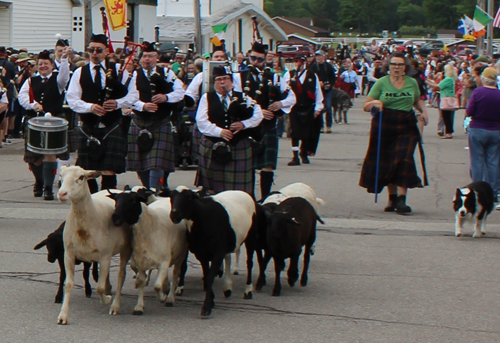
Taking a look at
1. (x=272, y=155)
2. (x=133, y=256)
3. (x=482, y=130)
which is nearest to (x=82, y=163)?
(x=272, y=155)

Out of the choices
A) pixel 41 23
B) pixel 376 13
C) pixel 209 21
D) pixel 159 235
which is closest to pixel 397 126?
pixel 159 235

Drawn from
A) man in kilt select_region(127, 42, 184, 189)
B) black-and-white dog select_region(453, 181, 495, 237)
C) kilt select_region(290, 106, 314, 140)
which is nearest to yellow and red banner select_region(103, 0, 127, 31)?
kilt select_region(290, 106, 314, 140)

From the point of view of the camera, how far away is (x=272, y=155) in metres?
10.2

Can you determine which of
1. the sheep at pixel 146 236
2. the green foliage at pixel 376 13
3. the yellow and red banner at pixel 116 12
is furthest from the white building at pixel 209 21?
the green foliage at pixel 376 13

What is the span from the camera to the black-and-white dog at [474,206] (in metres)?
8.91

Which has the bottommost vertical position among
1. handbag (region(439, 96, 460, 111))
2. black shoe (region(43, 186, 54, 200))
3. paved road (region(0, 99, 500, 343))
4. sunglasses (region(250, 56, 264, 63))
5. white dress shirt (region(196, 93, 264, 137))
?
paved road (region(0, 99, 500, 343))

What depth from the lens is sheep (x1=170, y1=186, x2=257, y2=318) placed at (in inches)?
229

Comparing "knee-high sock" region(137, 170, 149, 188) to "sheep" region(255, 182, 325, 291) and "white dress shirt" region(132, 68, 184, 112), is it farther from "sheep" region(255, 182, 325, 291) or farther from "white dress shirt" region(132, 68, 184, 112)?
"sheep" region(255, 182, 325, 291)

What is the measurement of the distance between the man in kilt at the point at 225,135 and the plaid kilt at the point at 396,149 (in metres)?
2.56

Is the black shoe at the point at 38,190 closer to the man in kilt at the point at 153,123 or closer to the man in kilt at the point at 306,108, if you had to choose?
the man in kilt at the point at 153,123

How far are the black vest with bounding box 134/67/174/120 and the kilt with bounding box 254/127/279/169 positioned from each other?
1199mm

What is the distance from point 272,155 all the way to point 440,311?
4.45m

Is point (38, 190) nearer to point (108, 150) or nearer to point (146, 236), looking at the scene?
point (108, 150)

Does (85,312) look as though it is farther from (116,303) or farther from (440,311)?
(440,311)
